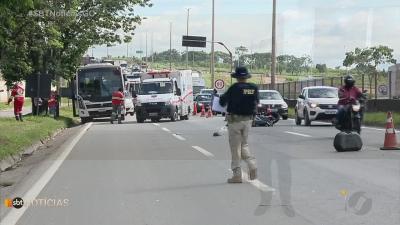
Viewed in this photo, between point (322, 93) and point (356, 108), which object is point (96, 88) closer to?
point (322, 93)

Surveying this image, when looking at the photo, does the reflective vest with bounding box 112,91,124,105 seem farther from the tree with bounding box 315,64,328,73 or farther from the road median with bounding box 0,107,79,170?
the tree with bounding box 315,64,328,73

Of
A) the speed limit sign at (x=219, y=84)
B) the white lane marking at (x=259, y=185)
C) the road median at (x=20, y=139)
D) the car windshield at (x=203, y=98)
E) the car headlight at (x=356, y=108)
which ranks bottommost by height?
the road median at (x=20, y=139)

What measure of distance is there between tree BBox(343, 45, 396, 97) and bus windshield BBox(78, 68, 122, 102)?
89.1 ft

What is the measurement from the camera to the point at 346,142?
1575 cm

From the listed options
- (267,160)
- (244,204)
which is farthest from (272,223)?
(267,160)

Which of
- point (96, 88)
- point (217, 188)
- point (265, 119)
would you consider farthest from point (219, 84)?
point (217, 188)

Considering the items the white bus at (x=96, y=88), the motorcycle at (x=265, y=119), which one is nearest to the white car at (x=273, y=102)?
the motorcycle at (x=265, y=119)

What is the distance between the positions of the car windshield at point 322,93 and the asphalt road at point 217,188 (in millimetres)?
10795

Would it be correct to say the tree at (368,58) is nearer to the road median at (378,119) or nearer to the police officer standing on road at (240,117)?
the road median at (378,119)

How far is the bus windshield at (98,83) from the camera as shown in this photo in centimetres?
3597

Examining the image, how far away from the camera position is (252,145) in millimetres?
17859

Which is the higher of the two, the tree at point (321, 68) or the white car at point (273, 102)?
the tree at point (321, 68)

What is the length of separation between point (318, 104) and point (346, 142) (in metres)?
11.6

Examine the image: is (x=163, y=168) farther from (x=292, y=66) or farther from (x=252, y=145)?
(x=292, y=66)
